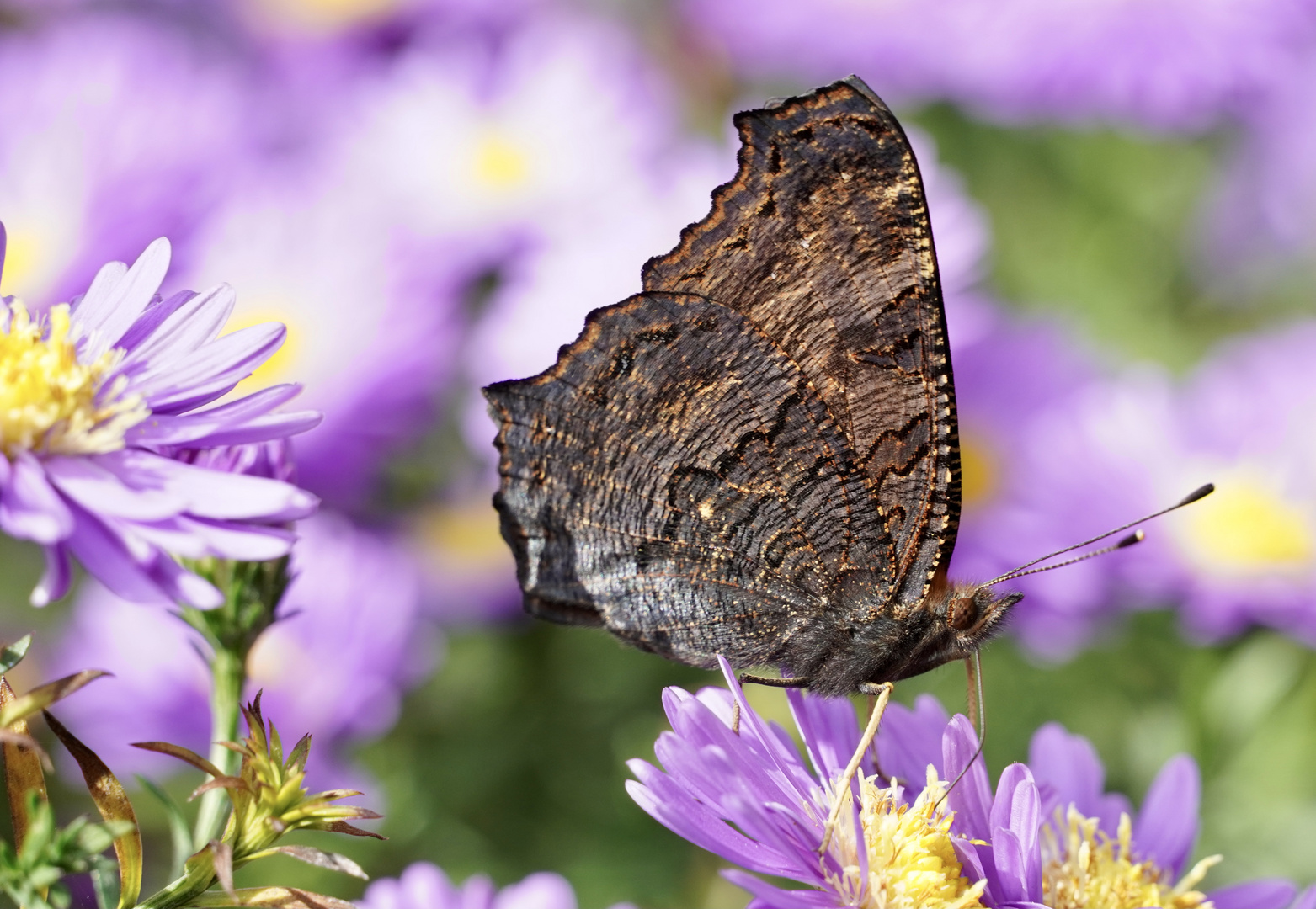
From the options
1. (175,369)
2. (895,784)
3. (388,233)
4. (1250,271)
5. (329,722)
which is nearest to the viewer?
(175,369)

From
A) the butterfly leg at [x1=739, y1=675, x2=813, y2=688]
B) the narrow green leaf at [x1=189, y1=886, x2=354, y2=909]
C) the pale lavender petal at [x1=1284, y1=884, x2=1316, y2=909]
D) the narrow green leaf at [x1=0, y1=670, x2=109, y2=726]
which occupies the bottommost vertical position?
the narrow green leaf at [x1=189, y1=886, x2=354, y2=909]

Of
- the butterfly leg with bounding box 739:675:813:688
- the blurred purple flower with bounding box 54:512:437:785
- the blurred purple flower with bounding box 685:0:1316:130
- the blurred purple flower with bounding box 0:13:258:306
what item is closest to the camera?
the butterfly leg with bounding box 739:675:813:688

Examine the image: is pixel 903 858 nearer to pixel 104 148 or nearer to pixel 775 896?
pixel 775 896

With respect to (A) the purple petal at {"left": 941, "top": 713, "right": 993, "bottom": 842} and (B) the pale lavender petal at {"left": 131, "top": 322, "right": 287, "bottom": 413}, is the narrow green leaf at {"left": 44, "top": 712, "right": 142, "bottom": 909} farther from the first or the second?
(A) the purple petal at {"left": 941, "top": 713, "right": 993, "bottom": 842}

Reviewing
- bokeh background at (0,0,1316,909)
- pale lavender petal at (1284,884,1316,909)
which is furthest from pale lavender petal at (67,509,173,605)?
bokeh background at (0,0,1316,909)

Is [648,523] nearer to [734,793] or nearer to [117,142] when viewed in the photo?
[734,793]

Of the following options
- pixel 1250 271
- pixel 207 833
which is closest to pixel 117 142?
pixel 207 833

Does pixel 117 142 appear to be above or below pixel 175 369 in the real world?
above
